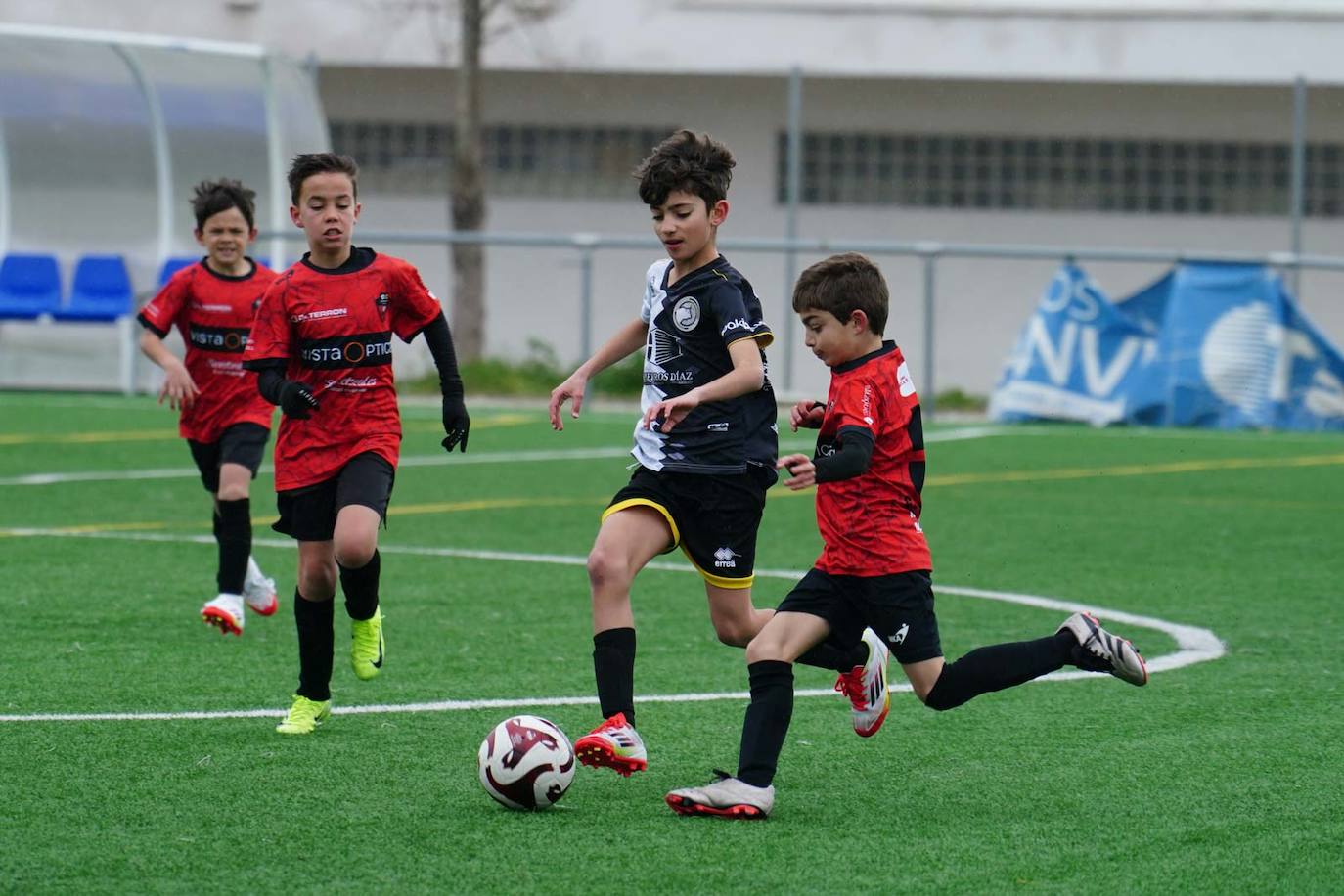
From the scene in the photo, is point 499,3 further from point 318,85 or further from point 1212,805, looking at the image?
point 1212,805

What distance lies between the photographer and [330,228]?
6375 millimetres

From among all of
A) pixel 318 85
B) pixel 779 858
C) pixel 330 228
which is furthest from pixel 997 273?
pixel 779 858

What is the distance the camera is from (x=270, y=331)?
20.9ft

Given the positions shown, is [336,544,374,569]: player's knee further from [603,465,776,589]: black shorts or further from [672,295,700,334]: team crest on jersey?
[672,295,700,334]: team crest on jersey

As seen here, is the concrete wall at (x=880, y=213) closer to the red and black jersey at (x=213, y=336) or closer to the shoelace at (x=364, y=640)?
the red and black jersey at (x=213, y=336)

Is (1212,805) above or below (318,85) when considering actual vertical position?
below

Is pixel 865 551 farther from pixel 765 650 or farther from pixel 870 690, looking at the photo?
pixel 870 690

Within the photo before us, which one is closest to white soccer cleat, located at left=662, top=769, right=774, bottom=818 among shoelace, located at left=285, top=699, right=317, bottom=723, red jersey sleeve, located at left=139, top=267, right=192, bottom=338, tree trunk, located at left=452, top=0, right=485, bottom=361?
shoelace, located at left=285, top=699, right=317, bottom=723

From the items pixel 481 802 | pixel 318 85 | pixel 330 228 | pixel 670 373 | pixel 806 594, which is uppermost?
pixel 318 85

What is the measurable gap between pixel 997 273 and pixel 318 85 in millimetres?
9006

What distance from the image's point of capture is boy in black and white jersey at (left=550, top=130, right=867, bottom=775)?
5719 millimetres

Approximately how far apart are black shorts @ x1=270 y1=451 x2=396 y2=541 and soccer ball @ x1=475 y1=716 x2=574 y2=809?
1.33 meters

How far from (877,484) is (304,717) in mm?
1925

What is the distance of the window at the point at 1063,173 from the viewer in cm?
2616
